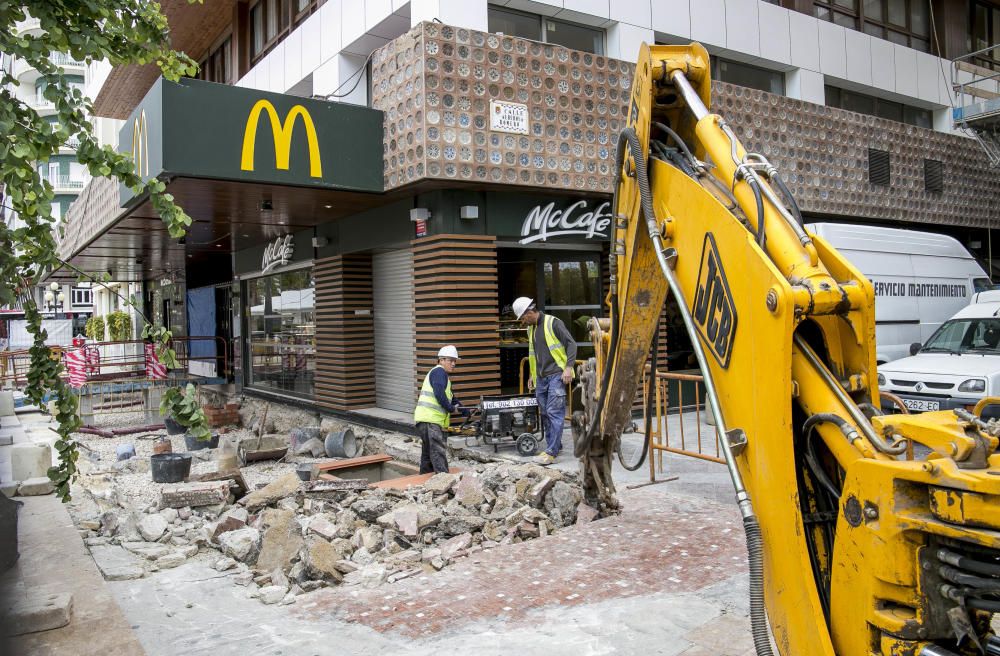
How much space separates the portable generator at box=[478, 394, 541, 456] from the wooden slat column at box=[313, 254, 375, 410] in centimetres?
412

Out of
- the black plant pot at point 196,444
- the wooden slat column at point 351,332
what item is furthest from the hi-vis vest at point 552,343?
the black plant pot at point 196,444

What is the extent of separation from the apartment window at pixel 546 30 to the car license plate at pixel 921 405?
6.81 metres

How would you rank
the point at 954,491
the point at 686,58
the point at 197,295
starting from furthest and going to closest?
1. the point at 197,295
2. the point at 686,58
3. the point at 954,491

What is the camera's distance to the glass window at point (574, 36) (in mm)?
11125

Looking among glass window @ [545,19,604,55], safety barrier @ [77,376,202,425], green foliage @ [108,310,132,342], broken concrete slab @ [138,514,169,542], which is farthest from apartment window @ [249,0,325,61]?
green foliage @ [108,310,132,342]

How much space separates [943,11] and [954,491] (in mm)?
18817

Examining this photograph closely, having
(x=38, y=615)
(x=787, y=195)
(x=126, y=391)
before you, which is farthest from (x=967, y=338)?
(x=126, y=391)

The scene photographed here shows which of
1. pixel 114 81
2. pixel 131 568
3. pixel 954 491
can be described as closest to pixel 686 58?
pixel 954 491

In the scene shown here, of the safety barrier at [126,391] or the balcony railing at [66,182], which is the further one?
the balcony railing at [66,182]

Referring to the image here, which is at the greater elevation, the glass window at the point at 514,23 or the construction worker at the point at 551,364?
the glass window at the point at 514,23

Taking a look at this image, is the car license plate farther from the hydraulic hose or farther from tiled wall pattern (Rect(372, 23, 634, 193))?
the hydraulic hose

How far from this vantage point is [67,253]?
2019cm

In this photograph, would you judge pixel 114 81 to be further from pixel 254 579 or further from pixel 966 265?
pixel 966 265

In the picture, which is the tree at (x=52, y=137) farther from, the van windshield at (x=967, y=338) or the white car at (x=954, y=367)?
the van windshield at (x=967, y=338)
